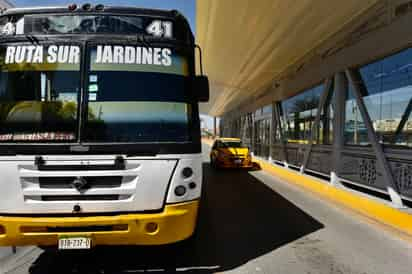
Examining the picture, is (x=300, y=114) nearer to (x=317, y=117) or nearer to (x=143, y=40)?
(x=317, y=117)

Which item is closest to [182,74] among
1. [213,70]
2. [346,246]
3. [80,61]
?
[80,61]

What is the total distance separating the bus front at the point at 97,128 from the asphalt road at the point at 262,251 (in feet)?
2.65

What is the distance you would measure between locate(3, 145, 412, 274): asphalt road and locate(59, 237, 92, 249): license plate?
2.56 ft

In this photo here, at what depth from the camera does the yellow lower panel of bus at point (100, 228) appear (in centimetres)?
322

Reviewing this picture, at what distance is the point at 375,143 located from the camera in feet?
23.1

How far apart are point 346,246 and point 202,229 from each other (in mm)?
2365

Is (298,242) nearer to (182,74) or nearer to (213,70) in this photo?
(182,74)

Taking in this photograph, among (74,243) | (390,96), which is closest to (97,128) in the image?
(74,243)

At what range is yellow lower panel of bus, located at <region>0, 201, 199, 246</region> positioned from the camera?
3.22 meters

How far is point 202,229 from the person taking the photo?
5539 millimetres

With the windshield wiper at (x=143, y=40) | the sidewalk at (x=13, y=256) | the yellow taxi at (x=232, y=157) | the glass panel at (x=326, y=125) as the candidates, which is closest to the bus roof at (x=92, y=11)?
the windshield wiper at (x=143, y=40)

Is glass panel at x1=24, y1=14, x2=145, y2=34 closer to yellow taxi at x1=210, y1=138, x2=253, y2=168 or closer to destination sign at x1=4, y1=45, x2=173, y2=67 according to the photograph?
destination sign at x1=4, y1=45, x2=173, y2=67

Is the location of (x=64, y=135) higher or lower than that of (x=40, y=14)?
lower

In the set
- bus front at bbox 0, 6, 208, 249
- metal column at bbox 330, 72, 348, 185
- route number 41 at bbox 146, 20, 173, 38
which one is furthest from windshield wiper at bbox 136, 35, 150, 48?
metal column at bbox 330, 72, 348, 185
